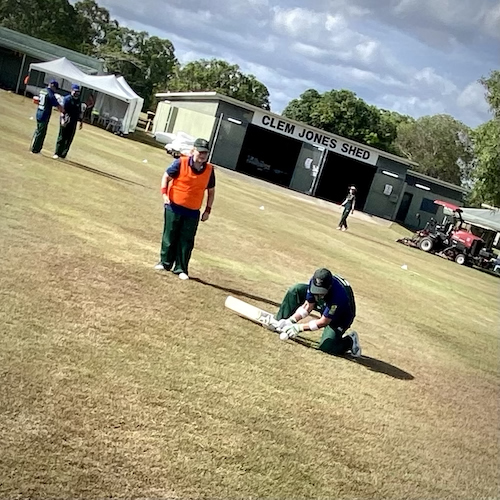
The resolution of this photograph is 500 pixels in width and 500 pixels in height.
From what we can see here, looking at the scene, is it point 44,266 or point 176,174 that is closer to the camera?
point 44,266

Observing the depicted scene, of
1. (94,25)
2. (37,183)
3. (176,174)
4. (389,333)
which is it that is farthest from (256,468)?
(94,25)

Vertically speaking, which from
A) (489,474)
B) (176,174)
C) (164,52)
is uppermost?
(164,52)

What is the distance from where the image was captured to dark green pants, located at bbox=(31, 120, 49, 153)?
59.1 ft

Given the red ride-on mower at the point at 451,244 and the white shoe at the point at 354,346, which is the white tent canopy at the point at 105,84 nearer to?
the red ride-on mower at the point at 451,244

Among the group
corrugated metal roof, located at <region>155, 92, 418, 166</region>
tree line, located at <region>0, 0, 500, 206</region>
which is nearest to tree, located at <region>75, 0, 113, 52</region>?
tree line, located at <region>0, 0, 500, 206</region>

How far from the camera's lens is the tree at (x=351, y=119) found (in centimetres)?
8306

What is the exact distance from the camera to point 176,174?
984 cm

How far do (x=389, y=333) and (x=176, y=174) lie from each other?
424 cm

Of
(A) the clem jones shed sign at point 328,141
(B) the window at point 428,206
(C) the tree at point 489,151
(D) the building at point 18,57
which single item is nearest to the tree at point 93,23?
(D) the building at point 18,57

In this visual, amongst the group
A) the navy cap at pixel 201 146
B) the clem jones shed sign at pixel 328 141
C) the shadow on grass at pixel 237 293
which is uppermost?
the clem jones shed sign at pixel 328 141

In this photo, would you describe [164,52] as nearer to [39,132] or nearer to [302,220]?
[302,220]

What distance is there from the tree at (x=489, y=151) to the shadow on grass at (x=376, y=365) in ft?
85.6

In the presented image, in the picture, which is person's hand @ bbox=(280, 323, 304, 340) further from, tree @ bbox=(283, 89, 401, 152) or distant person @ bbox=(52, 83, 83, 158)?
tree @ bbox=(283, 89, 401, 152)

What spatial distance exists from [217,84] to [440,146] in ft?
103
